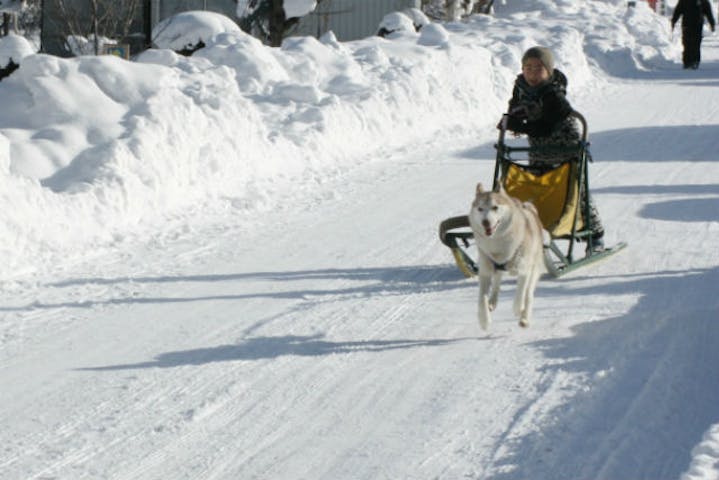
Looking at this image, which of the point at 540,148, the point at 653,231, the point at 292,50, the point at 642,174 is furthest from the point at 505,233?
the point at 292,50

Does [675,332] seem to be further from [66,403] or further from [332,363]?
[66,403]

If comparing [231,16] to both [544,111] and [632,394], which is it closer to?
[544,111]

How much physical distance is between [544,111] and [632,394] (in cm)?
287

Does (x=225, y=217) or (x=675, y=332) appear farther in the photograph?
Result: (x=225, y=217)

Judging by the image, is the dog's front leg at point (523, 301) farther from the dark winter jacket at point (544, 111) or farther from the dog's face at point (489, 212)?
the dark winter jacket at point (544, 111)

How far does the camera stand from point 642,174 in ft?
38.4

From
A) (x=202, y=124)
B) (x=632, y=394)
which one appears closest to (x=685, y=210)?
(x=202, y=124)

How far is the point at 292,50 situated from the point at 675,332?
10304mm

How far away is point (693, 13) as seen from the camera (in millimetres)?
24828

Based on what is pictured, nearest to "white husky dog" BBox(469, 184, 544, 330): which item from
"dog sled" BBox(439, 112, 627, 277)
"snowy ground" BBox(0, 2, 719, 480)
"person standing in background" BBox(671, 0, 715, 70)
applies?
"snowy ground" BBox(0, 2, 719, 480)

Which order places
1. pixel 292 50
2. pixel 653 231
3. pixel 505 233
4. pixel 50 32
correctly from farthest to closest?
pixel 50 32
pixel 292 50
pixel 653 231
pixel 505 233

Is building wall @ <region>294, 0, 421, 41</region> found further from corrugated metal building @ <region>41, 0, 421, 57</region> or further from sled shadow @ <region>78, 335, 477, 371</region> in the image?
sled shadow @ <region>78, 335, 477, 371</region>

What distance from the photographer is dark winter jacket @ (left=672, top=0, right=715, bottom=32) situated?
24531mm

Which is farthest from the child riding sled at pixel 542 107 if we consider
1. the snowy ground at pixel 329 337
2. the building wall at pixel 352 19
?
the building wall at pixel 352 19
